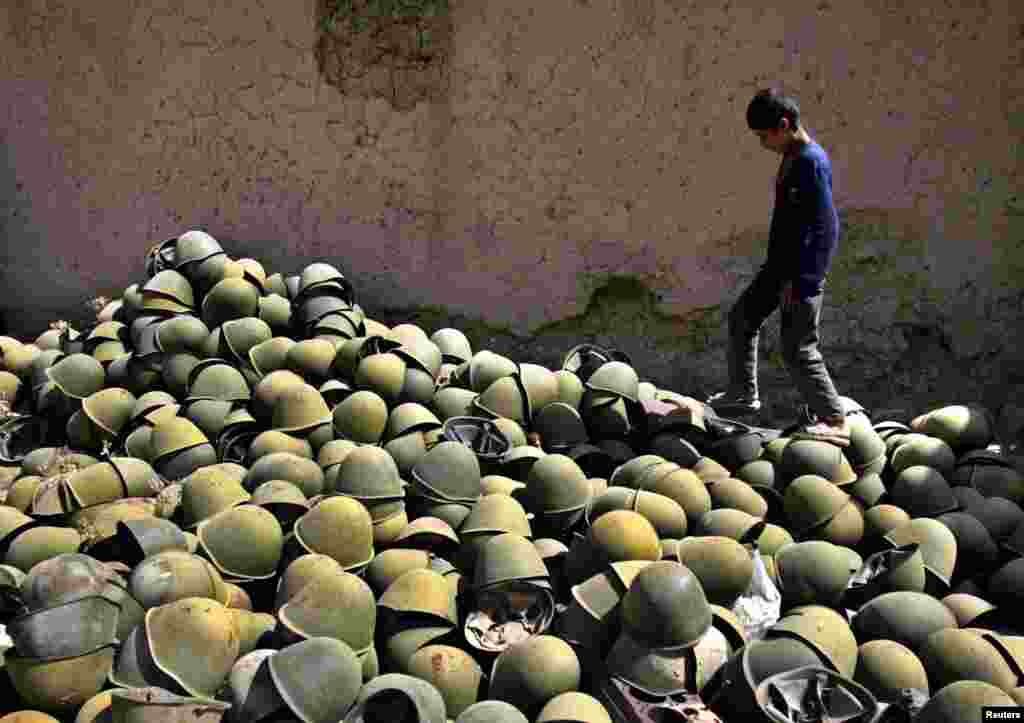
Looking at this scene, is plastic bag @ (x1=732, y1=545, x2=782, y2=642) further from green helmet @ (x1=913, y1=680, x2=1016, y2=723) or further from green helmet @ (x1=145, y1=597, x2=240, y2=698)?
green helmet @ (x1=145, y1=597, x2=240, y2=698)

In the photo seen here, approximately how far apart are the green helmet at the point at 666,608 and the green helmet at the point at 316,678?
871 millimetres

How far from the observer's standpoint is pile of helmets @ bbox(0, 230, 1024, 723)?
297 centimetres

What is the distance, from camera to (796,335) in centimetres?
435

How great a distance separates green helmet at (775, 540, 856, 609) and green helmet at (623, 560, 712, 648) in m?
0.56

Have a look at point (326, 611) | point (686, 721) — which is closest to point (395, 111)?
point (326, 611)

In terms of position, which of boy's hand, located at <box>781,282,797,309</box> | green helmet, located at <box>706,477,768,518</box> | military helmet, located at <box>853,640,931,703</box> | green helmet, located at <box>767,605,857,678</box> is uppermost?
boy's hand, located at <box>781,282,797,309</box>

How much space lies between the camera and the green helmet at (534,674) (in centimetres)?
296

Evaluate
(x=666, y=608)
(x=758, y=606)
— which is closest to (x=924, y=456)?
(x=758, y=606)

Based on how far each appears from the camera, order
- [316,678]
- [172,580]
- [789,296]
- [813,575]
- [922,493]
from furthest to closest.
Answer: [789,296] < [922,493] < [813,575] < [172,580] < [316,678]

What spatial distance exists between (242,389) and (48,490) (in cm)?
98

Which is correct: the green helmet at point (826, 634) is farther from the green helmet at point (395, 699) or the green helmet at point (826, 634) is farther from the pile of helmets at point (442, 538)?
the green helmet at point (395, 699)

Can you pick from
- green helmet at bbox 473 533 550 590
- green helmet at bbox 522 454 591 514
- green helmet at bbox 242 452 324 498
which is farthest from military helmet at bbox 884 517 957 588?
green helmet at bbox 242 452 324 498

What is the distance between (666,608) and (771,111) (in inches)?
86.0

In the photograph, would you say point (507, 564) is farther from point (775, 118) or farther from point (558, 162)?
point (558, 162)
